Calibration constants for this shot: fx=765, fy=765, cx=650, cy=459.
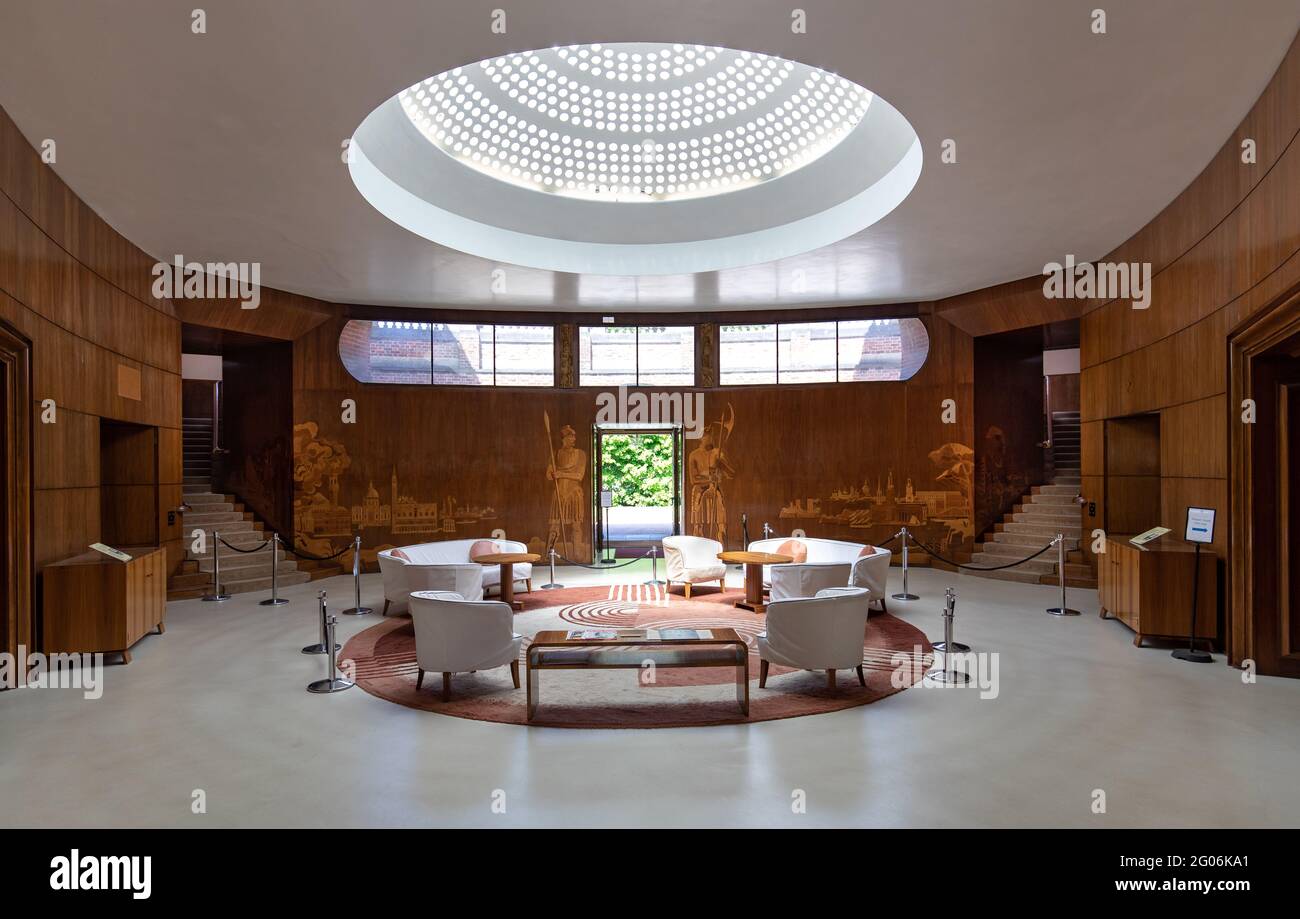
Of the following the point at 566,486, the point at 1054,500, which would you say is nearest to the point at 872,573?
the point at 1054,500

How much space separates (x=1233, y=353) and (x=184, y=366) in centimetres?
1518

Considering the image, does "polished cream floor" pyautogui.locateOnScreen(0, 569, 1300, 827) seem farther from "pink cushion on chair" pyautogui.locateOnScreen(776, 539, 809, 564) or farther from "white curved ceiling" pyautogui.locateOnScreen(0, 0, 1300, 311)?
"white curved ceiling" pyautogui.locateOnScreen(0, 0, 1300, 311)

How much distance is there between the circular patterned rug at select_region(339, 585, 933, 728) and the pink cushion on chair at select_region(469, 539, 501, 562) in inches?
76.4

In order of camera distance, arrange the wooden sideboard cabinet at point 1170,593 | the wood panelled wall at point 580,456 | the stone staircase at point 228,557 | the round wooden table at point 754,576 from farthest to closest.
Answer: the wood panelled wall at point 580,456
the stone staircase at point 228,557
the round wooden table at point 754,576
the wooden sideboard cabinet at point 1170,593

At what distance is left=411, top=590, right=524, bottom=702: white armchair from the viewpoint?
19.7 ft

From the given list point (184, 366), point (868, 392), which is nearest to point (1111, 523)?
point (868, 392)

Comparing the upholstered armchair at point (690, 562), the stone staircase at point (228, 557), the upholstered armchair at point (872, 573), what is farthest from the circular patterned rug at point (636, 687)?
the stone staircase at point (228, 557)

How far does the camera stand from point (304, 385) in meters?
12.6

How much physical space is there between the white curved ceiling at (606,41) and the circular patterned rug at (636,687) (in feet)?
15.0

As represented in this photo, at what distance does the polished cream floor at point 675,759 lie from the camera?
13.1ft

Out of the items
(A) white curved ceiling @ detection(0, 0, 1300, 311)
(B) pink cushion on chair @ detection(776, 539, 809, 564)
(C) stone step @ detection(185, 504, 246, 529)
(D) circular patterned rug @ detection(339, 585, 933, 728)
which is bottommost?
(D) circular patterned rug @ detection(339, 585, 933, 728)
